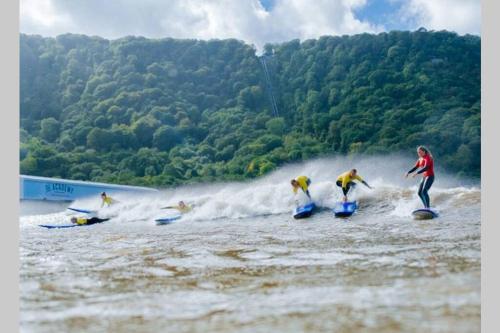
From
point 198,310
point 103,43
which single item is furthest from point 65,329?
point 103,43

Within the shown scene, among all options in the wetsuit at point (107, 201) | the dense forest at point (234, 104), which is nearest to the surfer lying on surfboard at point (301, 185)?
the dense forest at point (234, 104)

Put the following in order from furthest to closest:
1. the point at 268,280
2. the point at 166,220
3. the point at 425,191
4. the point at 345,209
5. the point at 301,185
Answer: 1. the point at 166,220
2. the point at 301,185
3. the point at 345,209
4. the point at 425,191
5. the point at 268,280

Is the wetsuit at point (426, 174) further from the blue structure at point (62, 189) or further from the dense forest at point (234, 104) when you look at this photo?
the blue structure at point (62, 189)

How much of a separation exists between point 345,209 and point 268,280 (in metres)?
3.54

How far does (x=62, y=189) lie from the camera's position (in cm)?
1042

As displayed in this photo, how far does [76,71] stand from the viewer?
15570 millimetres

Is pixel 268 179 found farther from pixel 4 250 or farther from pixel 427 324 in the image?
pixel 427 324

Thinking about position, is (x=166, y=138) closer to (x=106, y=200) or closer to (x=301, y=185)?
(x=106, y=200)

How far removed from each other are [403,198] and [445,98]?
708 centimetres

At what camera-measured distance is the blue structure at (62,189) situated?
10.0 m

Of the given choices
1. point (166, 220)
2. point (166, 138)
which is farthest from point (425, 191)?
point (166, 138)

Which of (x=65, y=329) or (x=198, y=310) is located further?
(x=198, y=310)

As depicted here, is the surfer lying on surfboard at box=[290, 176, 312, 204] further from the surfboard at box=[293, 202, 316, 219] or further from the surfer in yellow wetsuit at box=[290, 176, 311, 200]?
the surfboard at box=[293, 202, 316, 219]

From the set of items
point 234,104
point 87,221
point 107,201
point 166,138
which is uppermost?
point 234,104
